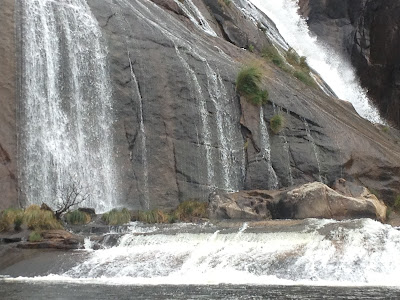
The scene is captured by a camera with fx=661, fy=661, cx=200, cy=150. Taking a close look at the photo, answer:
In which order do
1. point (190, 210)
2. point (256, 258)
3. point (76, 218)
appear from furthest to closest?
point (190, 210)
point (76, 218)
point (256, 258)

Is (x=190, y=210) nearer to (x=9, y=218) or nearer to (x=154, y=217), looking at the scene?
(x=154, y=217)

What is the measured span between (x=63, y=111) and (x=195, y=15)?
13.4 meters

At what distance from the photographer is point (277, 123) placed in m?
30.4

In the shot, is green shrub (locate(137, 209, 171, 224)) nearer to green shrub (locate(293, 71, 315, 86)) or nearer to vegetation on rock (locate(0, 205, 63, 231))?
vegetation on rock (locate(0, 205, 63, 231))

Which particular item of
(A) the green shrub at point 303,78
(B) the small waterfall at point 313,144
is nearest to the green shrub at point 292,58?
(A) the green shrub at point 303,78

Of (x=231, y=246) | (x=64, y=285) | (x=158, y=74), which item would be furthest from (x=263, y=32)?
(x=64, y=285)

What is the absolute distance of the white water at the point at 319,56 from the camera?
44.3m

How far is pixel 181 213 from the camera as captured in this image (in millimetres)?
26344

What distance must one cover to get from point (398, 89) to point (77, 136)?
24636mm

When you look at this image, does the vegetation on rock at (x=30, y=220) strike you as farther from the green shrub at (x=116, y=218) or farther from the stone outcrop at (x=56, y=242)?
the green shrub at (x=116, y=218)

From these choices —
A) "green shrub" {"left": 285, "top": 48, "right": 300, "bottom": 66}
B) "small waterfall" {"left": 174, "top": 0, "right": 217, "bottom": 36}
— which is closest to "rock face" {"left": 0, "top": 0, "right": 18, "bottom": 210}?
"small waterfall" {"left": 174, "top": 0, "right": 217, "bottom": 36}

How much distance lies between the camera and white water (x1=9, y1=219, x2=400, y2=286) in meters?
17.1

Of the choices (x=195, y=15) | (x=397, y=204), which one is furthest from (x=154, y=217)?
(x=195, y=15)

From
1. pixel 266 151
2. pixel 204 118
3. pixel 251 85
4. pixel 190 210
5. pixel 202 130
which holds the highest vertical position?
pixel 251 85
